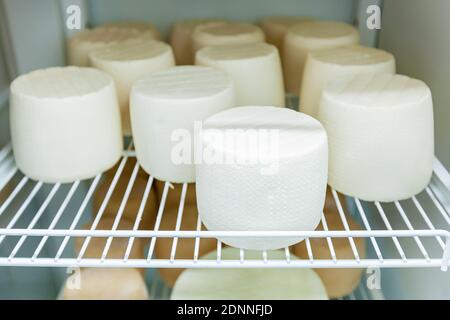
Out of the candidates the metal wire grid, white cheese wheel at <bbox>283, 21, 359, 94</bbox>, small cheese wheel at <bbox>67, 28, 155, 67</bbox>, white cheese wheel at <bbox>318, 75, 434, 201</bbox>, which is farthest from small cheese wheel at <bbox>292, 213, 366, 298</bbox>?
small cheese wheel at <bbox>67, 28, 155, 67</bbox>

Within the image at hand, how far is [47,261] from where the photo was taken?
1.98 feet

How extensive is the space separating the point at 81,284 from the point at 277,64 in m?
0.54

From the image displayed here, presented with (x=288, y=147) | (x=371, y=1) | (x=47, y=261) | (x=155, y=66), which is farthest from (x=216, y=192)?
(x=371, y=1)

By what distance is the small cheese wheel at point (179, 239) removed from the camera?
915mm

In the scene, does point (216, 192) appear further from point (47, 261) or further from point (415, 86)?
point (415, 86)

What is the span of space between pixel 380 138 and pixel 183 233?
32cm

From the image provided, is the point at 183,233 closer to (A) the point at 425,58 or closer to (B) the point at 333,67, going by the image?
(B) the point at 333,67

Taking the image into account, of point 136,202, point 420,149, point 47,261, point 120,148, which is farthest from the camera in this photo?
point 136,202

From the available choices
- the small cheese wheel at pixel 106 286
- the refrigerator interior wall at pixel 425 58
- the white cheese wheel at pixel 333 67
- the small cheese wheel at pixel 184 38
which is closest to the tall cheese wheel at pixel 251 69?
the white cheese wheel at pixel 333 67

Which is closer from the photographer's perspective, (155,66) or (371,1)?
(155,66)

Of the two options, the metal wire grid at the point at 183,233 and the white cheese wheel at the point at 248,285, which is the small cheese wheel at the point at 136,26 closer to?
the metal wire grid at the point at 183,233

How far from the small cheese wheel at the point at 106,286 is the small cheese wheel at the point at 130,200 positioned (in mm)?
109

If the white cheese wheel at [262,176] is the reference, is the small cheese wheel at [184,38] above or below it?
above

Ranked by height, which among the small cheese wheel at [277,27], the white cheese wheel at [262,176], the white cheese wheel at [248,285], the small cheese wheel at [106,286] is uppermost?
the small cheese wheel at [277,27]
